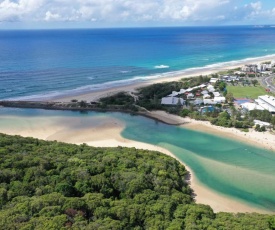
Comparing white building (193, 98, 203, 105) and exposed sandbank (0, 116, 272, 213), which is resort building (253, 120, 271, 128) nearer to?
white building (193, 98, 203, 105)

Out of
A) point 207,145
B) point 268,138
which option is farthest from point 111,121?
point 268,138

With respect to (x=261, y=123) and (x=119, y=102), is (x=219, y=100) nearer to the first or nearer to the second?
(x=261, y=123)

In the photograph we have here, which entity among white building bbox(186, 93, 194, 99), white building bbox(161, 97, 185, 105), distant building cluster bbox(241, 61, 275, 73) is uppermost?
distant building cluster bbox(241, 61, 275, 73)

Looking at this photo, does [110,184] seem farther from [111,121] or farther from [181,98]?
[181,98]

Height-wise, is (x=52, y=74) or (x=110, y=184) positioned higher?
(x=52, y=74)

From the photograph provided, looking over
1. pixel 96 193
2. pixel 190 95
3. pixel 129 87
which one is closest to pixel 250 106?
pixel 190 95

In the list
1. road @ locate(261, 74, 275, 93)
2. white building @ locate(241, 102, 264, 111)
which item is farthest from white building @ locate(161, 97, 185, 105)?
road @ locate(261, 74, 275, 93)
